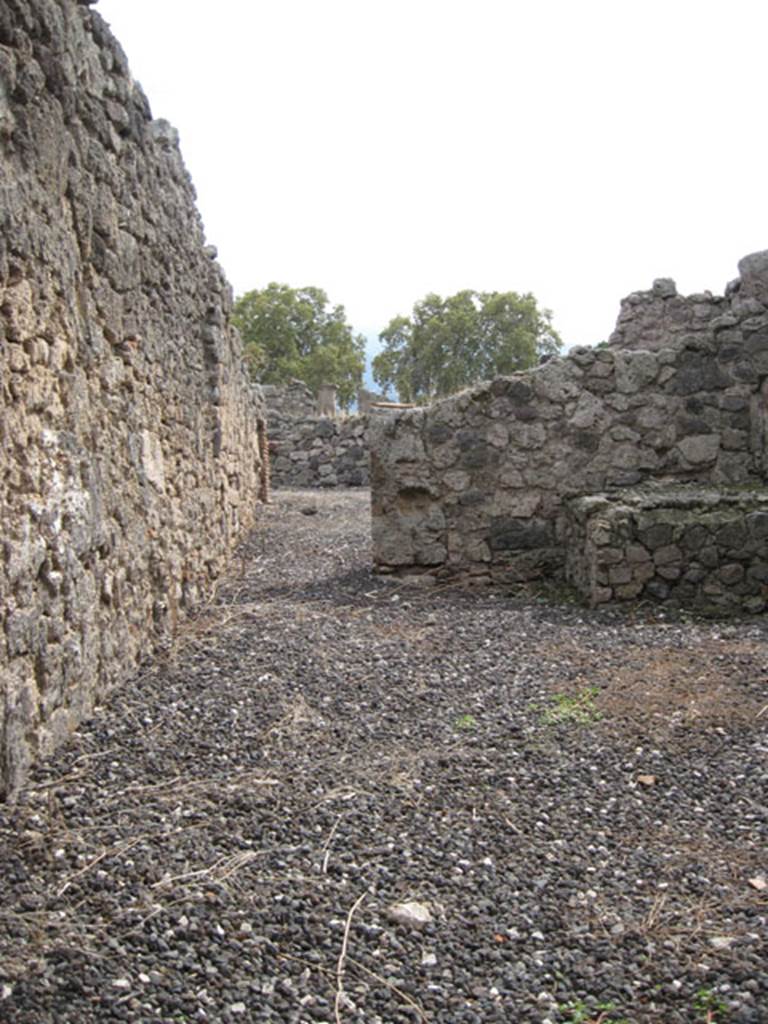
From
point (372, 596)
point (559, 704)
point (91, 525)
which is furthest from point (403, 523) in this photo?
point (91, 525)

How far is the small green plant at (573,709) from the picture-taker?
13.3 ft

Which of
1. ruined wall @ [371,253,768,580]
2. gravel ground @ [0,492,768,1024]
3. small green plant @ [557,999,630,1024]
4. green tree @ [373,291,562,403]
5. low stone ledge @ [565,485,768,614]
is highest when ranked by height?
green tree @ [373,291,562,403]

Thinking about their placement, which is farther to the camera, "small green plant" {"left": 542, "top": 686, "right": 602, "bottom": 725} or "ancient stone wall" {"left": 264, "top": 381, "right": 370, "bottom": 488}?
"ancient stone wall" {"left": 264, "top": 381, "right": 370, "bottom": 488}

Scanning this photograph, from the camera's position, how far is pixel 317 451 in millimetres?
17234

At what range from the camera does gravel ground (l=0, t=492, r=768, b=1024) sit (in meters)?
2.24

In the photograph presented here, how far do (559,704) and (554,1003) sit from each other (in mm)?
2103

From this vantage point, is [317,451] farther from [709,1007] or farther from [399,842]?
[709,1007]

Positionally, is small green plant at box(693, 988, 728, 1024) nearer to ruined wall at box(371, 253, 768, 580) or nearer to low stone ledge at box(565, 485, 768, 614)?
low stone ledge at box(565, 485, 768, 614)

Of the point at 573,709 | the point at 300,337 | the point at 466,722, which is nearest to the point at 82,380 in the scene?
the point at 466,722

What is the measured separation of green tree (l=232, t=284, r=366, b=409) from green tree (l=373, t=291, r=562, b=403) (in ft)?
11.1

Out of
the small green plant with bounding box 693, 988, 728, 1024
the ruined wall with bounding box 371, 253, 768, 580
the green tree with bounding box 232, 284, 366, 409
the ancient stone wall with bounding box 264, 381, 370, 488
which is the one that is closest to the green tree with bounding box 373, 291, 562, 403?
the green tree with bounding box 232, 284, 366, 409

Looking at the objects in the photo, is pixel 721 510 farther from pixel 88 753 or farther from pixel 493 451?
pixel 88 753

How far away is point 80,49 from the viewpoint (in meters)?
4.07

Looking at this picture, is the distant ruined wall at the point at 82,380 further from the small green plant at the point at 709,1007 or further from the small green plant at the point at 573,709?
the small green plant at the point at 709,1007
